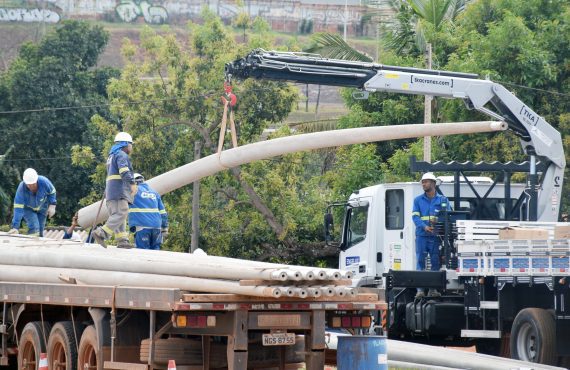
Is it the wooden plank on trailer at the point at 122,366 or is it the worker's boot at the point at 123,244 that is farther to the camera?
the worker's boot at the point at 123,244

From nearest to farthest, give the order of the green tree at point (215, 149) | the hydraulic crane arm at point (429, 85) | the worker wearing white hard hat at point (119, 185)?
the worker wearing white hard hat at point (119, 185), the hydraulic crane arm at point (429, 85), the green tree at point (215, 149)

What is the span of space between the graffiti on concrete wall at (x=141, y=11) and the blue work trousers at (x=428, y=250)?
9301cm

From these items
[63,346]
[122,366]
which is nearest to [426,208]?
[63,346]

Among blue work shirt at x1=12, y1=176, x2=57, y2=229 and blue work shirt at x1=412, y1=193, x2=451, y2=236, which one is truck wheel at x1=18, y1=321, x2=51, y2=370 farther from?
blue work shirt at x1=412, y1=193, x2=451, y2=236

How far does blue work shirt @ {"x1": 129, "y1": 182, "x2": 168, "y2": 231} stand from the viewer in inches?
610

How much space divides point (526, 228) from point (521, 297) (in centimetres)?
97

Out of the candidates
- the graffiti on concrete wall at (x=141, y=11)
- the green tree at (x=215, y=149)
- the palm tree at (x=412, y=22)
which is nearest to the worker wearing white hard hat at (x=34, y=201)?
the green tree at (x=215, y=149)

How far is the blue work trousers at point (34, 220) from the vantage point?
693 inches

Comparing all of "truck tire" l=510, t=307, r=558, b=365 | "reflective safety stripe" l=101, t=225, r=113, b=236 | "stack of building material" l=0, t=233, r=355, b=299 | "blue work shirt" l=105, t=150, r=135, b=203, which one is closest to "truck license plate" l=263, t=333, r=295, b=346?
"stack of building material" l=0, t=233, r=355, b=299

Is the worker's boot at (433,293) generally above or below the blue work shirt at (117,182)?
below

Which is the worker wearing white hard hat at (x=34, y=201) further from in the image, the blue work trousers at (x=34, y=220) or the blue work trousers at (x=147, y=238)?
the blue work trousers at (x=147, y=238)

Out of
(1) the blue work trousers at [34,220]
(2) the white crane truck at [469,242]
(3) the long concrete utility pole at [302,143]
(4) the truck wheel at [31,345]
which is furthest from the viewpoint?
(3) the long concrete utility pole at [302,143]

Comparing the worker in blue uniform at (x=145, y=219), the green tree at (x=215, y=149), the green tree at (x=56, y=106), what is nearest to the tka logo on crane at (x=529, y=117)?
the worker in blue uniform at (x=145, y=219)

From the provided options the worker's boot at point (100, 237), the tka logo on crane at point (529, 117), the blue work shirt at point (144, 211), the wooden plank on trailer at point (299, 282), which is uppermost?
the tka logo on crane at point (529, 117)
